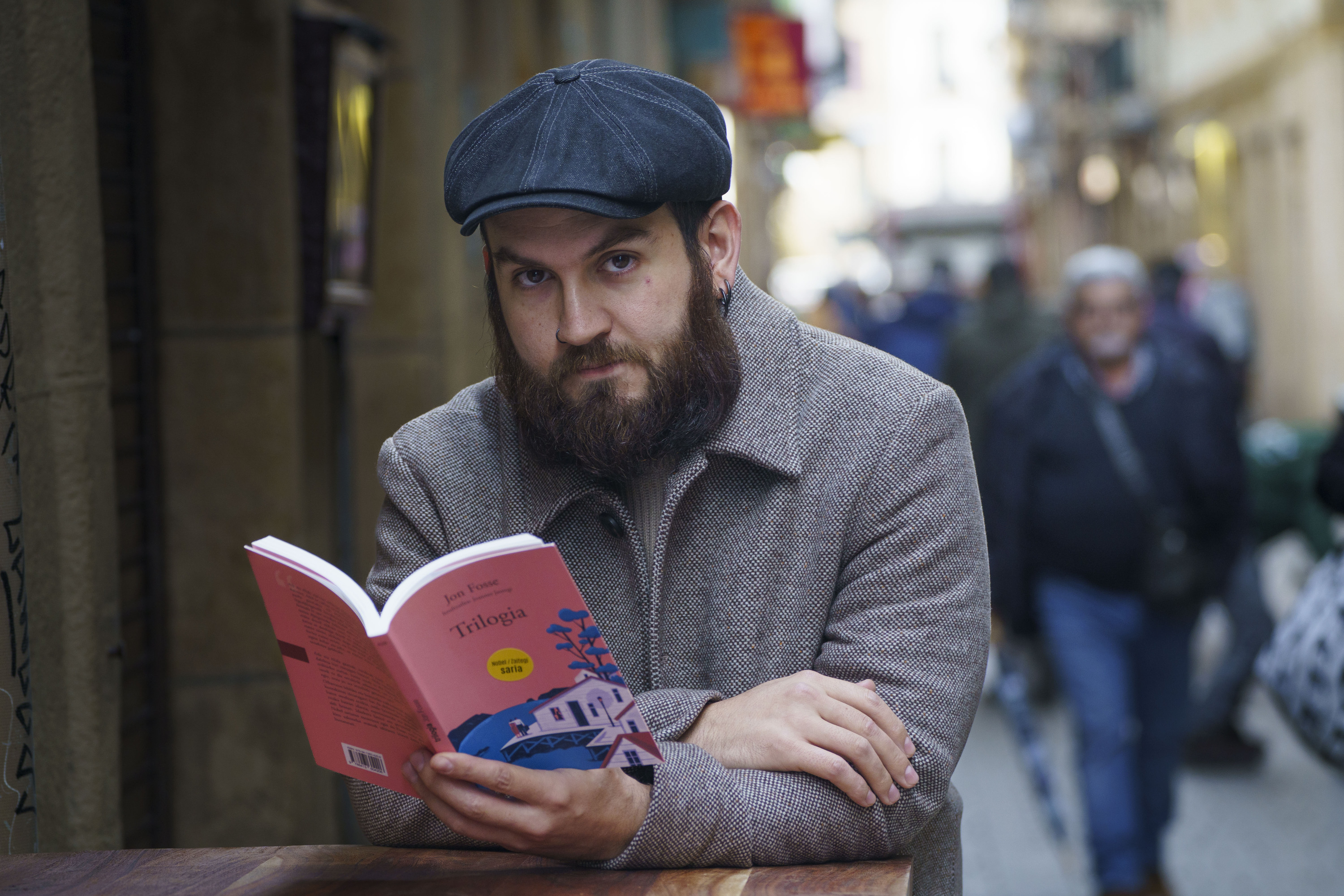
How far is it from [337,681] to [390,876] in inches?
12.3

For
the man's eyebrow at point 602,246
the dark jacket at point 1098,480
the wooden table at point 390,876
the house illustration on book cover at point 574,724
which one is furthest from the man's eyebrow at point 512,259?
the dark jacket at point 1098,480

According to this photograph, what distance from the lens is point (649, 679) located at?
2.24 m

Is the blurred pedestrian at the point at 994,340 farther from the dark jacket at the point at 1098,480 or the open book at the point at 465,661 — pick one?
the open book at the point at 465,661

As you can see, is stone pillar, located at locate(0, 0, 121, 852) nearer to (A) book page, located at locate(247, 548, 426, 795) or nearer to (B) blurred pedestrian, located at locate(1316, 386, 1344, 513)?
Answer: (A) book page, located at locate(247, 548, 426, 795)

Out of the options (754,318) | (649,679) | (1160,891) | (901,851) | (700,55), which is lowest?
(1160,891)

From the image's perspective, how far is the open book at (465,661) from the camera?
167 cm

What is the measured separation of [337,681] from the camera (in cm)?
182

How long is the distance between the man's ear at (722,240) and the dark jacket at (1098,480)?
2.78 meters

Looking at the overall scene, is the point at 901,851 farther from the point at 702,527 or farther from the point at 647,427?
the point at 647,427

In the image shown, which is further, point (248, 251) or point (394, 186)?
point (394, 186)

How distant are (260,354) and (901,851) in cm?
307

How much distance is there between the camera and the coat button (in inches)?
88.1

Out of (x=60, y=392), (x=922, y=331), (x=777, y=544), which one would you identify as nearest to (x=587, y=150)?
(x=777, y=544)

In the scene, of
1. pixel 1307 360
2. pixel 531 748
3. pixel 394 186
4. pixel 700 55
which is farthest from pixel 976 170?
pixel 531 748
